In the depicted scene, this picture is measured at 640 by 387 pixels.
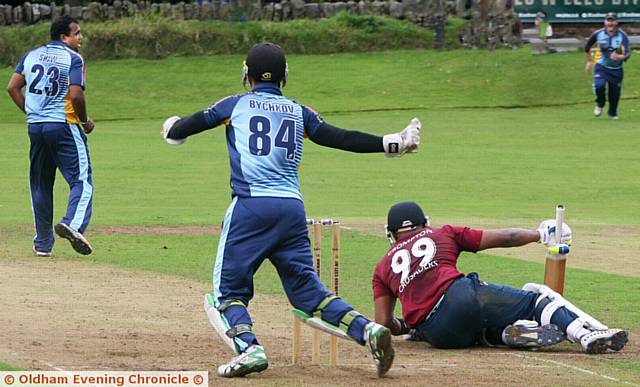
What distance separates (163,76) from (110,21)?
4299 millimetres

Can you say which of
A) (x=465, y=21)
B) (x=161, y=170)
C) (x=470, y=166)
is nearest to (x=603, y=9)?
(x=465, y=21)

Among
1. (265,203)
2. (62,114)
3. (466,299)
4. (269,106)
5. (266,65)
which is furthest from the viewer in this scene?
(62,114)

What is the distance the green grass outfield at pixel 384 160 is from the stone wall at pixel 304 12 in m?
1.66

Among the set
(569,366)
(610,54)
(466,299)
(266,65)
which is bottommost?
(610,54)

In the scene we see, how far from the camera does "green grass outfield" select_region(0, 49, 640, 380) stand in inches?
574

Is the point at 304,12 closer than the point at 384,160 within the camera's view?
No

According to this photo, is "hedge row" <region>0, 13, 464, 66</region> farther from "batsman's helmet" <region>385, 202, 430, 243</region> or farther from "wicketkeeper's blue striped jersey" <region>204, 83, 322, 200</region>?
"wicketkeeper's blue striped jersey" <region>204, 83, 322, 200</region>

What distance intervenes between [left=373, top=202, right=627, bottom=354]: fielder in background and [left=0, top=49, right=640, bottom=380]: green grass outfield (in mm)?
512

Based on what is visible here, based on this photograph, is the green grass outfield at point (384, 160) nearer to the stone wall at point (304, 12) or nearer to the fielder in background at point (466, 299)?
the fielder in background at point (466, 299)

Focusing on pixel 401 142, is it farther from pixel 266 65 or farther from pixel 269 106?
pixel 266 65

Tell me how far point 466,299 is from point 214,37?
32.8 m

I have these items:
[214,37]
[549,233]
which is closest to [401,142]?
[549,233]

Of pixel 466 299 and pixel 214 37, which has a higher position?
pixel 466 299

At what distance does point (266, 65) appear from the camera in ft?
28.5
